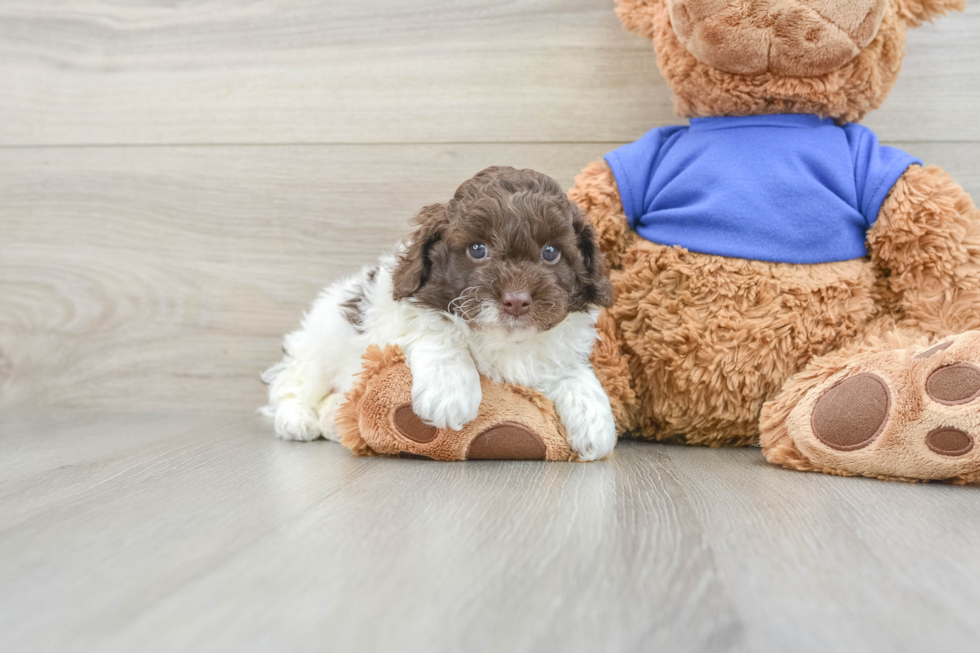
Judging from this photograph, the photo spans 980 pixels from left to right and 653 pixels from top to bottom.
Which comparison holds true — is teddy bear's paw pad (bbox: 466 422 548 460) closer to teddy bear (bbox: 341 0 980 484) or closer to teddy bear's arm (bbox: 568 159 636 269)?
teddy bear (bbox: 341 0 980 484)

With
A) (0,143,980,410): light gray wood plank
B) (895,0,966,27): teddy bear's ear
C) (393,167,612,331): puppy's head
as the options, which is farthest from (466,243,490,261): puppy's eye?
(895,0,966,27): teddy bear's ear

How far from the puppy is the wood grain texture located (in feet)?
0.45

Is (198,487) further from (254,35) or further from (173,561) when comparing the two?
(254,35)

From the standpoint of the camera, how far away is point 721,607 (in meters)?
0.67

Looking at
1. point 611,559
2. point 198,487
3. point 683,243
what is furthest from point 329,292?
point 611,559

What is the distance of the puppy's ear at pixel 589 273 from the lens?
1.32 m

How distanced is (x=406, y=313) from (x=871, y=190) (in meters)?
0.93

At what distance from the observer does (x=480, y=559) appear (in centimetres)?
79

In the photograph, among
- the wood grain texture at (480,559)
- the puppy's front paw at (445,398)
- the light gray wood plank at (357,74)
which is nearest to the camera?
the wood grain texture at (480,559)

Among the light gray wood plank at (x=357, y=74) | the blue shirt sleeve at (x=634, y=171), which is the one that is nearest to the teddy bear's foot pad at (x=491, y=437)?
the blue shirt sleeve at (x=634, y=171)

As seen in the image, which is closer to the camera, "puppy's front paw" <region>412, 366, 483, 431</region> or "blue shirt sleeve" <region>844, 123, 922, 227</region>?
"puppy's front paw" <region>412, 366, 483, 431</region>

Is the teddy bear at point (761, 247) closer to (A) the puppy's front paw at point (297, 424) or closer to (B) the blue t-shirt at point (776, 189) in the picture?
(B) the blue t-shirt at point (776, 189)

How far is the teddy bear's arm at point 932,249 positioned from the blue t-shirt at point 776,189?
0.04m

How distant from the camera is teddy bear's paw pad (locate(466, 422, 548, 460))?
4.28ft
